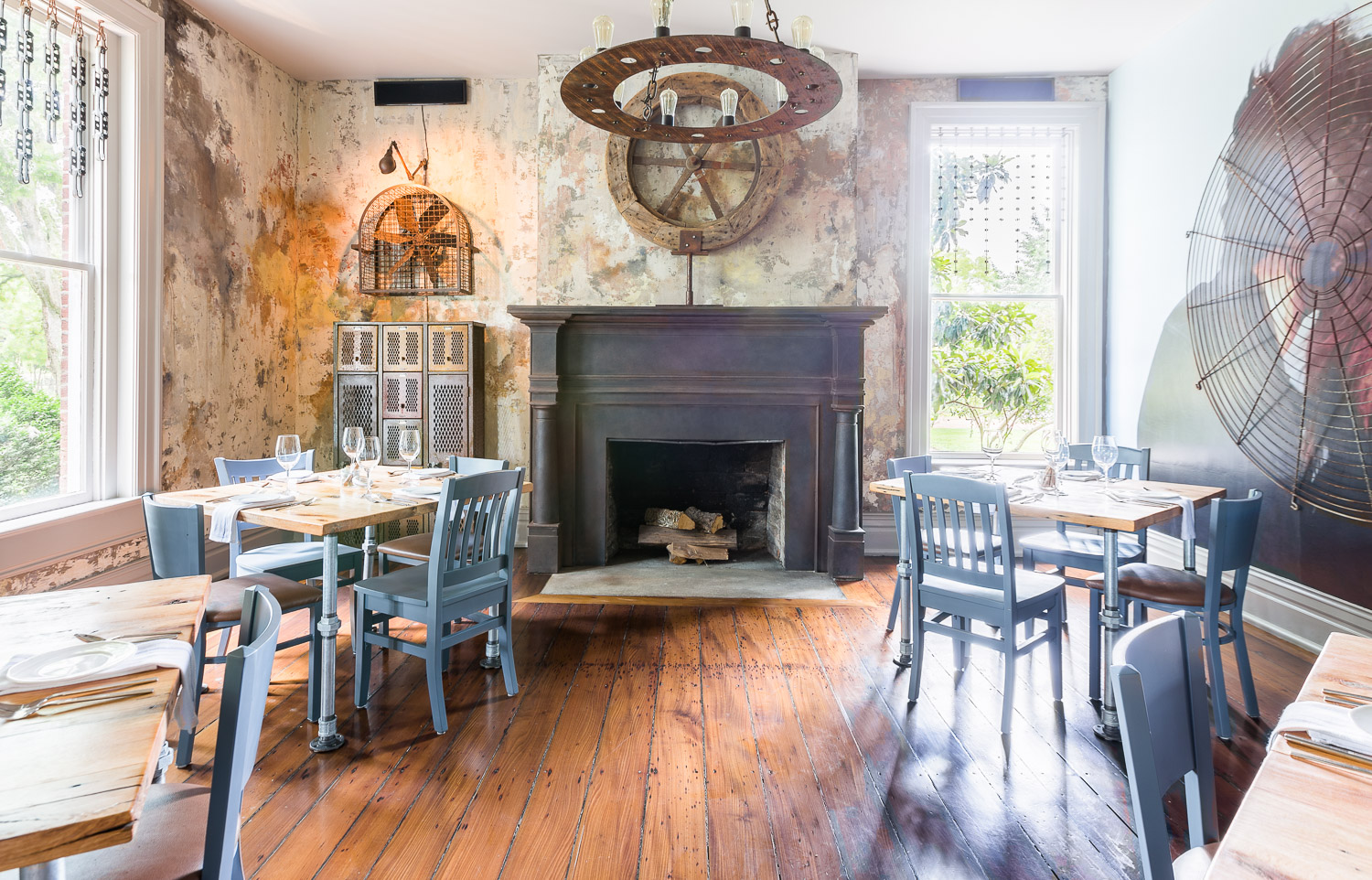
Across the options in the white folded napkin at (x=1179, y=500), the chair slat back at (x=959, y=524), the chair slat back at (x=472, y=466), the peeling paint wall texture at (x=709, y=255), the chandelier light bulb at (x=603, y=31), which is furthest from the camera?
the peeling paint wall texture at (x=709, y=255)

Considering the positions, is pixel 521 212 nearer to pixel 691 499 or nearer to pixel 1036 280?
pixel 691 499

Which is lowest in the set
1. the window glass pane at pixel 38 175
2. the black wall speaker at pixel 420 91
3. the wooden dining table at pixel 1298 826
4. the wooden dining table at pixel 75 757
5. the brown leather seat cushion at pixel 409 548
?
the brown leather seat cushion at pixel 409 548

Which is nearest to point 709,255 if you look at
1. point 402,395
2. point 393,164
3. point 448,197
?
point 448,197

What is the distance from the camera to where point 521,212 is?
485 centimetres

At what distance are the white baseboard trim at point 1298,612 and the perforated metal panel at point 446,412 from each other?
178 inches

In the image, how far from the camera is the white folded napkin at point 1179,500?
245 centimetres

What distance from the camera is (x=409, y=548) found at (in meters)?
2.97

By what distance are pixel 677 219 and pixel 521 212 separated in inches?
49.0

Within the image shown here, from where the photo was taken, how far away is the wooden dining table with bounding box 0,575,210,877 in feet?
2.26

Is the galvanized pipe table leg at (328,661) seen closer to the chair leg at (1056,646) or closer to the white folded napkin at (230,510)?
the white folded napkin at (230,510)

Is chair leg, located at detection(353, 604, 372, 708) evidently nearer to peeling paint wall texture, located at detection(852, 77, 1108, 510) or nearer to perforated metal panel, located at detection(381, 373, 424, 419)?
perforated metal panel, located at detection(381, 373, 424, 419)

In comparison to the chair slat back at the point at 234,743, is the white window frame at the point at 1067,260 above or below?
above

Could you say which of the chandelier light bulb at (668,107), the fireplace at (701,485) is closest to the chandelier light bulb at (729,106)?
the chandelier light bulb at (668,107)

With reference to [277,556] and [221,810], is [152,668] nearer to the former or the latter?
[221,810]
